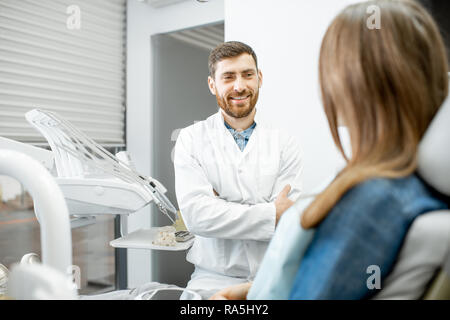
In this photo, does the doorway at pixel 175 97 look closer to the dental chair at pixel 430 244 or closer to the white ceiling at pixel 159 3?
the white ceiling at pixel 159 3

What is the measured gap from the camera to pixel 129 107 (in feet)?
8.15

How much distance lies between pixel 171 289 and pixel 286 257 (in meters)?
0.36

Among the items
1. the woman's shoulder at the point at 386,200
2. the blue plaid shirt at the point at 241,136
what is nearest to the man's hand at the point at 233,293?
the woman's shoulder at the point at 386,200

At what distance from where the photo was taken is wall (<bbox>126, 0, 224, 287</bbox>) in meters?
2.26

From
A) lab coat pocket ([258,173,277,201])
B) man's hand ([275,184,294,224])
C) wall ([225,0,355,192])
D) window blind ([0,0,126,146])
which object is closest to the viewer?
man's hand ([275,184,294,224])

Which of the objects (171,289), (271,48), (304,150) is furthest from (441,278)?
(271,48)

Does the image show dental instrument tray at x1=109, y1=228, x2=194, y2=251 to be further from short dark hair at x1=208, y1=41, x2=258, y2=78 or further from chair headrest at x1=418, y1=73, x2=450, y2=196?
chair headrest at x1=418, y1=73, x2=450, y2=196

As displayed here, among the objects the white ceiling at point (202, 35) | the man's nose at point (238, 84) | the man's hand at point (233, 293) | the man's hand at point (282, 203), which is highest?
the white ceiling at point (202, 35)

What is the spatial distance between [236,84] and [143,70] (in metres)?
1.14

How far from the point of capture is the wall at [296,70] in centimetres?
164

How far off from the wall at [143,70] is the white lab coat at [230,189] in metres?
1.06

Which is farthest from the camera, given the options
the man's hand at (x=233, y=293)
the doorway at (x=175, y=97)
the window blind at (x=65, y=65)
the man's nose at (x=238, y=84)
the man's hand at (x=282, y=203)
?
the doorway at (x=175, y=97)

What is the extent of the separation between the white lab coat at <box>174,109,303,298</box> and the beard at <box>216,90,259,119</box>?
1.8 inches

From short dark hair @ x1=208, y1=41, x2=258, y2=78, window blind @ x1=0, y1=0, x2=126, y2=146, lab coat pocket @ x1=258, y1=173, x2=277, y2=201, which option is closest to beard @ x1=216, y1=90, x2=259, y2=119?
short dark hair @ x1=208, y1=41, x2=258, y2=78
